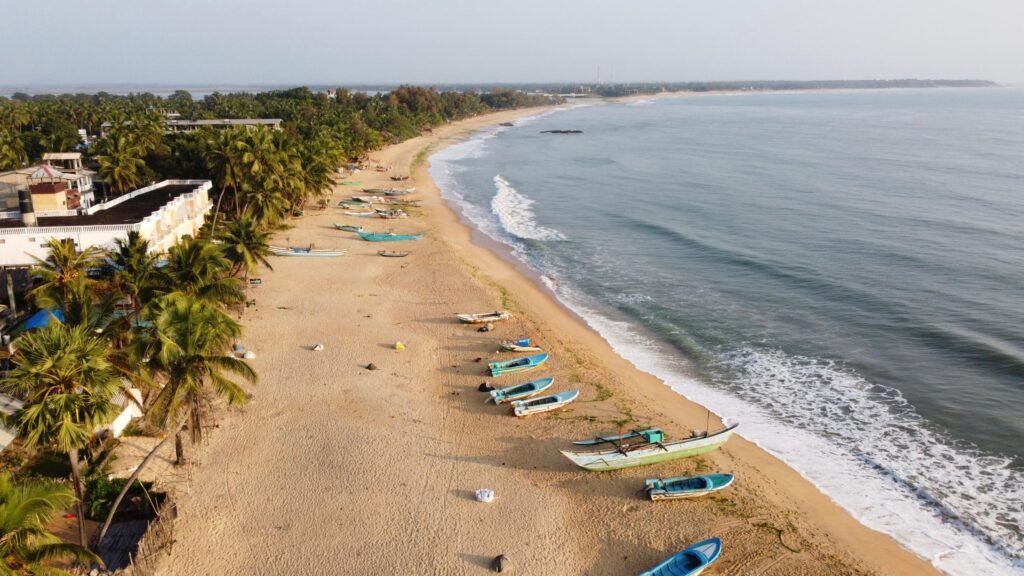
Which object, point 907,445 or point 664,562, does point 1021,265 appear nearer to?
point 907,445

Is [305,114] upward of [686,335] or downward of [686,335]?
upward

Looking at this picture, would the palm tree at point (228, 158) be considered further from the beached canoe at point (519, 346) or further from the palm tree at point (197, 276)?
the beached canoe at point (519, 346)

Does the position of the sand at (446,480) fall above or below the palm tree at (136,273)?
below

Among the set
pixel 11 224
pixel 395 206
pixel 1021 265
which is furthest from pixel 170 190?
pixel 1021 265

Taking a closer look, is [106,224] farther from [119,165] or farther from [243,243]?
[119,165]

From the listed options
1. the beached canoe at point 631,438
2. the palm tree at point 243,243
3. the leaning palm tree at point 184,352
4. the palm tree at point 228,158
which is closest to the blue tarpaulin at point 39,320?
the palm tree at point 243,243

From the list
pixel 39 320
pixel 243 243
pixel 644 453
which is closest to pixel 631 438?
pixel 644 453
